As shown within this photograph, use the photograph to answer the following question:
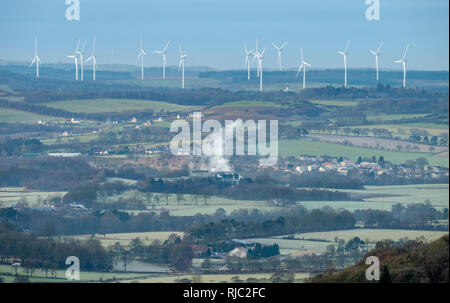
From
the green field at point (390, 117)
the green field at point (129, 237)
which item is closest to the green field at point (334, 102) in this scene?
the green field at point (390, 117)

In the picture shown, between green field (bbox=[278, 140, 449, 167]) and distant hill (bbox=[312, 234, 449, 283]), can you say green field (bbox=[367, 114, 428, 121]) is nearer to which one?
green field (bbox=[278, 140, 449, 167])

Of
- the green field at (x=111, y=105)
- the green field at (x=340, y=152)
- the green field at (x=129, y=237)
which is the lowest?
the green field at (x=129, y=237)

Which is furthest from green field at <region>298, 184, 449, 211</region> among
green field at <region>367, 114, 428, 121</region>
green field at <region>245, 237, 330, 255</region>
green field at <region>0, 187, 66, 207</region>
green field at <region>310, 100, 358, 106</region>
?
green field at <region>310, 100, 358, 106</region>

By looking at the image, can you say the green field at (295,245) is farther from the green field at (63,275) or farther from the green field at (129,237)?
the green field at (63,275)

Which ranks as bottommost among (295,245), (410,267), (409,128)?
(295,245)

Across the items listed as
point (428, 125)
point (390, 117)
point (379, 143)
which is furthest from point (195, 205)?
point (390, 117)

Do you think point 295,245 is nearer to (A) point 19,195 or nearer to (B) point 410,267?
(B) point 410,267
